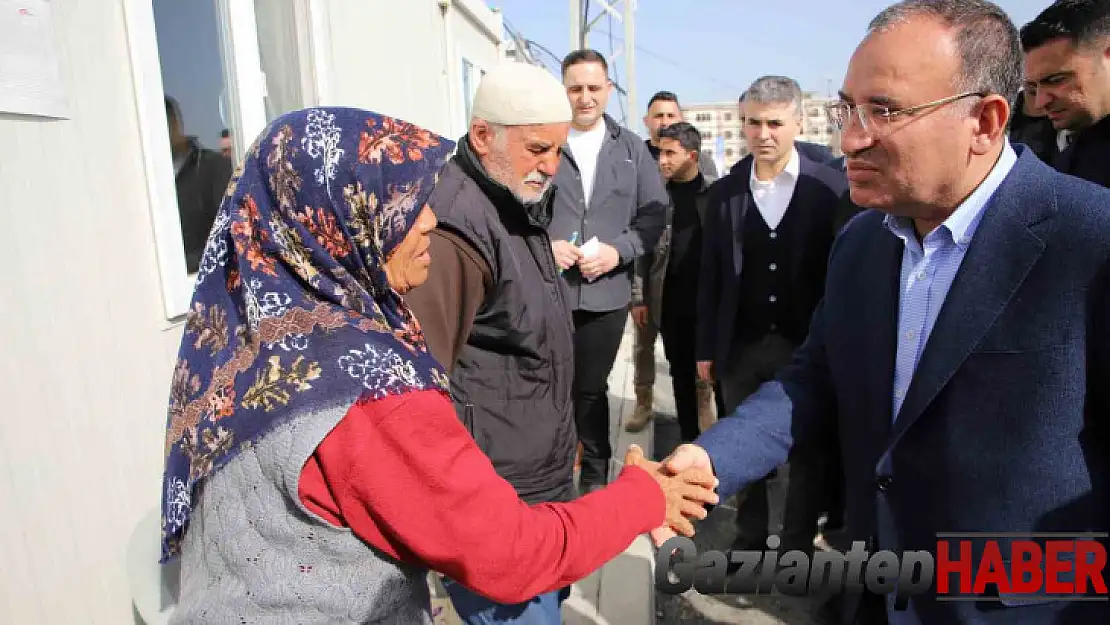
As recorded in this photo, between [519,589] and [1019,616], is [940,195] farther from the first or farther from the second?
[519,589]

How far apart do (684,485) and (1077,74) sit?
2298 mm

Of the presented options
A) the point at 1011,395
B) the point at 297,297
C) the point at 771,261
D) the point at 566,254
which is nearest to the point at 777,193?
the point at 771,261

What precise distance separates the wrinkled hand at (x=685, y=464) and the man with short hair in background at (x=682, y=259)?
279cm

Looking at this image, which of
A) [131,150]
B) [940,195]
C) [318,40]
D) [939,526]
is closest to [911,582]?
[939,526]

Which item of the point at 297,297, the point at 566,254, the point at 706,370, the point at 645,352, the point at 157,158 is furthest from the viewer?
the point at 645,352

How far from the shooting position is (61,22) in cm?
200

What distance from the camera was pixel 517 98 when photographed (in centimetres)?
243

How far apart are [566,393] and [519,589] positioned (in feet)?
3.18

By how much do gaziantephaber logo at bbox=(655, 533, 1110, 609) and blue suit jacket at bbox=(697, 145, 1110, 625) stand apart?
19 millimetres

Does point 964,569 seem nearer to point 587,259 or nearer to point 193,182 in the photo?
point 587,259

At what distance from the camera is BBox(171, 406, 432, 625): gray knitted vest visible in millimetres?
1102

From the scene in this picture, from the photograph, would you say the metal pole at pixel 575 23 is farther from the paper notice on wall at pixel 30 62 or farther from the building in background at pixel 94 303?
the paper notice on wall at pixel 30 62

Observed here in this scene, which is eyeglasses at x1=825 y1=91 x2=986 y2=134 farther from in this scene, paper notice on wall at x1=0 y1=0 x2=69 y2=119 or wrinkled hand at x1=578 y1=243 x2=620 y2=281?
wrinkled hand at x1=578 y1=243 x2=620 y2=281

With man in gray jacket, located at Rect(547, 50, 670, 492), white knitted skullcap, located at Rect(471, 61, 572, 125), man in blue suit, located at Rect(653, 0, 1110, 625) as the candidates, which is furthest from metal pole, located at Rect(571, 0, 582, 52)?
man in blue suit, located at Rect(653, 0, 1110, 625)
